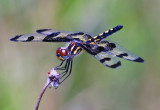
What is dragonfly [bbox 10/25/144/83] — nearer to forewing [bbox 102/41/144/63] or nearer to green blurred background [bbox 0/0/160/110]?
forewing [bbox 102/41/144/63]

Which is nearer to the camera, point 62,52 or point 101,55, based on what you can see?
point 62,52

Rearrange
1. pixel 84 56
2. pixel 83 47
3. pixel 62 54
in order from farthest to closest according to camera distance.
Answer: pixel 84 56, pixel 83 47, pixel 62 54

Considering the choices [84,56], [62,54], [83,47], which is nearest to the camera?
[62,54]

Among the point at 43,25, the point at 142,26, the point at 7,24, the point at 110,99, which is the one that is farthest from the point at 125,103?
the point at 7,24

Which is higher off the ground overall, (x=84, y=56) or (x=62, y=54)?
(x=62, y=54)

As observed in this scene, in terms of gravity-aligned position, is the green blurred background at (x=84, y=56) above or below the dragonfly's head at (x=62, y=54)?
below

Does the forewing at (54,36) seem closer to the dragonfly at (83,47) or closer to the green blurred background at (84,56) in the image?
the dragonfly at (83,47)

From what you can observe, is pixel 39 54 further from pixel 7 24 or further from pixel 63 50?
pixel 63 50

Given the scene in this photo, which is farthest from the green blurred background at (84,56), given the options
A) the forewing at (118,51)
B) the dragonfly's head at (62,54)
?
the dragonfly's head at (62,54)

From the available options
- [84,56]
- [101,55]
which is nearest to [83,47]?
[101,55]

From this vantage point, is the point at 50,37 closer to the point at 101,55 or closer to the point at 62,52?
the point at 62,52
